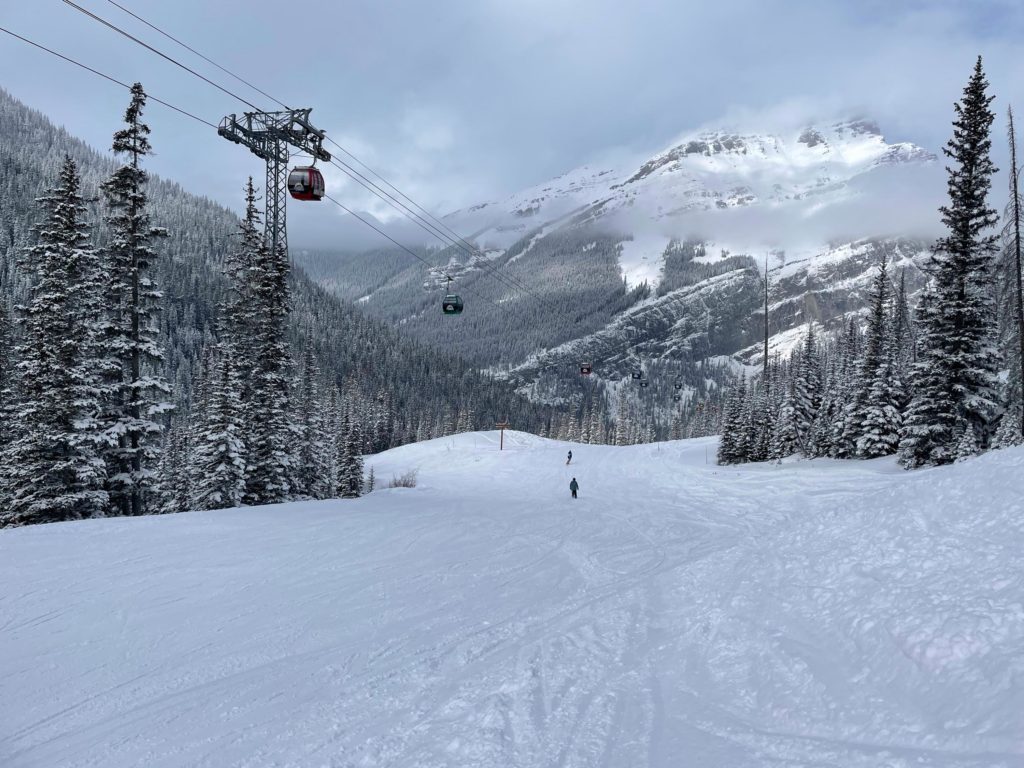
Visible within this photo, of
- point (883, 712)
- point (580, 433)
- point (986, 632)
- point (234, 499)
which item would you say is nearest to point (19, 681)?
point (883, 712)

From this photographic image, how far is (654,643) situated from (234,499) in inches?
902

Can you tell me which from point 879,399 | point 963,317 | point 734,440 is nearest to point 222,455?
point 963,317

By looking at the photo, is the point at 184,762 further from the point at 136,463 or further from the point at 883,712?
the point at 136,463

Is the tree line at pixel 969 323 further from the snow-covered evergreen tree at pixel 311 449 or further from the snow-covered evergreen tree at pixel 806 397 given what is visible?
the snow-covered evergreen tree at pixel 311 449

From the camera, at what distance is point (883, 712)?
5738 mm

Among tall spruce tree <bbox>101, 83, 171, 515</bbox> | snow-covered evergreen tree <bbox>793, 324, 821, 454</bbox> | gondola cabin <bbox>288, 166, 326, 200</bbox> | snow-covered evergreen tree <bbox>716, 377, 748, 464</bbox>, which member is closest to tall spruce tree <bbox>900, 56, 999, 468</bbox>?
snow-covered evergreen tree <bbox>793, 324, 821, 454</bbox>

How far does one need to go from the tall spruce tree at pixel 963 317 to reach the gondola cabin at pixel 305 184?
27857 mm

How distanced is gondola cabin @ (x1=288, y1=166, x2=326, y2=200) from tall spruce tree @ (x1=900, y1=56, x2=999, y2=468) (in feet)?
91.4

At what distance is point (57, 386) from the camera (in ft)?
64.2

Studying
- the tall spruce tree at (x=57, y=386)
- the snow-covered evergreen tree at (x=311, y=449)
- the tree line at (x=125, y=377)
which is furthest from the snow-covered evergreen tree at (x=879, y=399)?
the tall spruce tree at (x=57, y=386)

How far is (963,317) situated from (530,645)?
28118 millimetres

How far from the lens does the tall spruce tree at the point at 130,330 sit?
20484mm

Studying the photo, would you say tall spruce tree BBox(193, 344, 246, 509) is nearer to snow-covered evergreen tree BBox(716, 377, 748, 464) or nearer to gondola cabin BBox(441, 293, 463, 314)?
gondola cabin BBox(441, 293, 463, 314)

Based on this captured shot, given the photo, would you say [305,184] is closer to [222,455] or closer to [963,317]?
[222,455]
